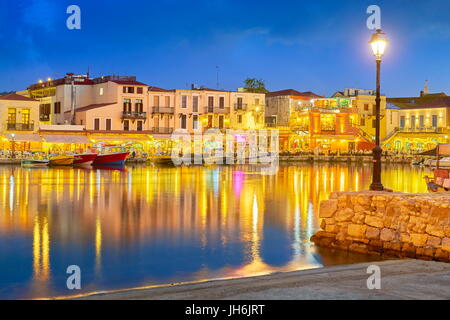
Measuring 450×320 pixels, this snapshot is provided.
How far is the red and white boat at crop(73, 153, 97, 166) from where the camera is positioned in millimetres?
53000

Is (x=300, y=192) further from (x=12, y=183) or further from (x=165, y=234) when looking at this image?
(x=12, y=183)

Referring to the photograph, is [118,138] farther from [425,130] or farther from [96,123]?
[425,130]

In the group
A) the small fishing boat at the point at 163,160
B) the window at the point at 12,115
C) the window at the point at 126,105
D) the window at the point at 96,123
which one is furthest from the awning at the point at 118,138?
the window at the point at 12,115

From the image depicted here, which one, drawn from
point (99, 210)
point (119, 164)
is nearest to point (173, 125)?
point (119, 164)

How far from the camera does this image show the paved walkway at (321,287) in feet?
22.7

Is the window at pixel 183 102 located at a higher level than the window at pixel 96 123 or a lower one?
higher

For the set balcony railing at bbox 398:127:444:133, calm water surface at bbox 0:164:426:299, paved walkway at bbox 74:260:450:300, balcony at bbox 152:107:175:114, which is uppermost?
balcony at bbox 152:107:175:114

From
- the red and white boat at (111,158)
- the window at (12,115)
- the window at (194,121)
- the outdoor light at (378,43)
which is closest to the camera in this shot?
the outdoor light at (378,43)

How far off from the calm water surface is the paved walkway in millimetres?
2070

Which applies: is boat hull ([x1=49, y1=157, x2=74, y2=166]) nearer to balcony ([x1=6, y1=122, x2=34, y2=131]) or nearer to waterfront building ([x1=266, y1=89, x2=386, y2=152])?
balcony ([x1=6, y1=122, x2=34, y2=131])

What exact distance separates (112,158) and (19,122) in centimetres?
1326

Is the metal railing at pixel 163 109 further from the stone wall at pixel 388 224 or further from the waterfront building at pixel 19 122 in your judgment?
the stone wall at pixel 388 224

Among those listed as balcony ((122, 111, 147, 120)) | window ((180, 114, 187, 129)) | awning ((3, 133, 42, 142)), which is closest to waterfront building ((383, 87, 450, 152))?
window ((180, 114, 187, 129))

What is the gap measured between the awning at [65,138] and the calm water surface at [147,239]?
114 ft
